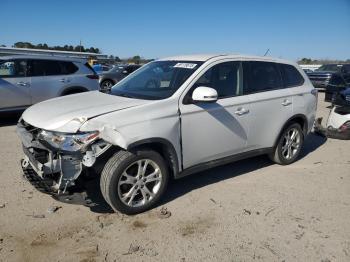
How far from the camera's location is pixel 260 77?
527 cm

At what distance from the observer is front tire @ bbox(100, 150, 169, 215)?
12.3 ft

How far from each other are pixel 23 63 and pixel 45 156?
602 cm

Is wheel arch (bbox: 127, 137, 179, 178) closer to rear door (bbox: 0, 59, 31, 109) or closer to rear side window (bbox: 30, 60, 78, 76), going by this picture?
rear door (bbox: 0, 59, 31, 109)

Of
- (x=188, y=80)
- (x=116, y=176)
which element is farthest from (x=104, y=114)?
(x=188, y=80)

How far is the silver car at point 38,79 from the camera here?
28.5 feet

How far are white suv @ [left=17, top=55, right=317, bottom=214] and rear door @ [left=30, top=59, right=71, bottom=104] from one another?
470 centimetres

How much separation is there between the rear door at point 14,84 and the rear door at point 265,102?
6.13 meters

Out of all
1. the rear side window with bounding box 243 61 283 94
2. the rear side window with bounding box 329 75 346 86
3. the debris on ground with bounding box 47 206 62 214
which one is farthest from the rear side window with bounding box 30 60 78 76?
the rear side window with bounding box 329 75 346 86

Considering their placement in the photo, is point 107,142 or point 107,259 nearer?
point 107,259

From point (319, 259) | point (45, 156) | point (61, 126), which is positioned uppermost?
point (61, 126)

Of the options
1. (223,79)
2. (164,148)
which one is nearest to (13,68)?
(223,79)

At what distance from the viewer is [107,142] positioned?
3691 mm

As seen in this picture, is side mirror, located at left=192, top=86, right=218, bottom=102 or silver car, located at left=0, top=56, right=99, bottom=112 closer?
side mirror, located at left=192, top=86, right=218, bottom=102

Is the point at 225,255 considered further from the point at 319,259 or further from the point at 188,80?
the point at 188,80
